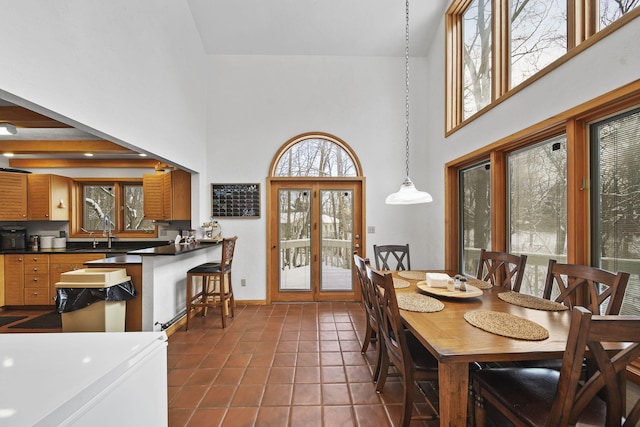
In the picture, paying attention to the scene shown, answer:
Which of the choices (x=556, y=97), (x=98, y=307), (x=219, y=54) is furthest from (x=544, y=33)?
(x=98, y=307)

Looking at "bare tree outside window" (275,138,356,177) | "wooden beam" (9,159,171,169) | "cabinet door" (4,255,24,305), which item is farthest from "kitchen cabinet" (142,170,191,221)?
"cabinet door" (4,255,24,305)

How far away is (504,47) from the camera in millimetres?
2568

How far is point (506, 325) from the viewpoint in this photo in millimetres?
1456

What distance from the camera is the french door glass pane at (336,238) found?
419 centimetres

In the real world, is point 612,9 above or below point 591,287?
above

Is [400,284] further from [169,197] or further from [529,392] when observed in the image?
[169,197]

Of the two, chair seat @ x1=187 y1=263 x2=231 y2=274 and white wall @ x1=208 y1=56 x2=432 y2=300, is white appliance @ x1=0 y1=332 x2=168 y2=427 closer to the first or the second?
chair seat @ x1=187 y1=263 x2=231 y2=274

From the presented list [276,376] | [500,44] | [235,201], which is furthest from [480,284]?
[235,201]

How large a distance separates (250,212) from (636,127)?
3.93 meters

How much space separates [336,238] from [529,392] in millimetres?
3027

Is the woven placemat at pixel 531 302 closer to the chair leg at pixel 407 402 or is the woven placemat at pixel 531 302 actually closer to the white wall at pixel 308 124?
the chair leg at pixel 407 402

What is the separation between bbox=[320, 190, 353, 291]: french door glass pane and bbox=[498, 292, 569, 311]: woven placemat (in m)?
2.38

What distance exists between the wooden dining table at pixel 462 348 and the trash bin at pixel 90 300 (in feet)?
8.56

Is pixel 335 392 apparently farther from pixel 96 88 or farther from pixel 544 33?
pixel 544 33
